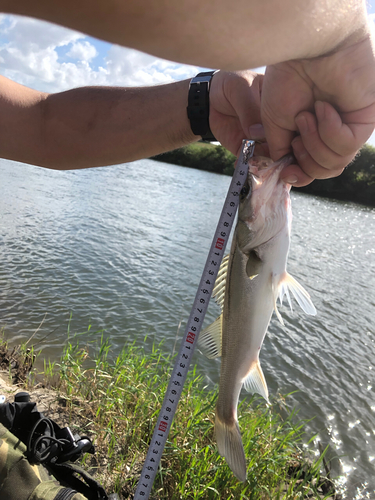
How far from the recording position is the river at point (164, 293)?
23.3ft

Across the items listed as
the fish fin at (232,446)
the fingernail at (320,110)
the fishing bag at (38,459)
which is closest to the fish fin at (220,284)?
the fish fin at (232,446)

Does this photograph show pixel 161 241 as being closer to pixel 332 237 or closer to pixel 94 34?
pixel 332 237

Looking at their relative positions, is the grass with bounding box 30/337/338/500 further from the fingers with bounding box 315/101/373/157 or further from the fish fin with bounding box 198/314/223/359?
the fingers with bounding box 315/101/373/157

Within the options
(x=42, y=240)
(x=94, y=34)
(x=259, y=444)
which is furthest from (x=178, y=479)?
(x=42, y=240)

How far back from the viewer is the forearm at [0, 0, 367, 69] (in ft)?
2.29

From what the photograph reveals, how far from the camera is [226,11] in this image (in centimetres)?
73

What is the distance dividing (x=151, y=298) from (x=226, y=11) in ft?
29.7

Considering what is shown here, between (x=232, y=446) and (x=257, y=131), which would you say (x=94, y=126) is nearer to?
(x=257, y=131)

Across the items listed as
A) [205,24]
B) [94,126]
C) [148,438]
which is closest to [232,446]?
[148,438]

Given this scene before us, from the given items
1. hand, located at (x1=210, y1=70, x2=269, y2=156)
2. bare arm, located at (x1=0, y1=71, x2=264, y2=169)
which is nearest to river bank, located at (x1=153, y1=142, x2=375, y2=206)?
bare arm, located at (x1=0, y1=71, x2=264, y2=169)

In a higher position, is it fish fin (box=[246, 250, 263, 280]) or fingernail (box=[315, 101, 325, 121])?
fingernail (box=[315, 101, 325, 121])

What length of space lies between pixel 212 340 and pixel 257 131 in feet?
4.37

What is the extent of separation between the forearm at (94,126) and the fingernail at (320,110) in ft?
3.77

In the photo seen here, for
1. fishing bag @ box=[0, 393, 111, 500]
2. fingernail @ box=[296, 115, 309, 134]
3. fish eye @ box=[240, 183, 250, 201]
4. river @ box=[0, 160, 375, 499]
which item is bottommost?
river @ box=[0, 160, 375, 499]
